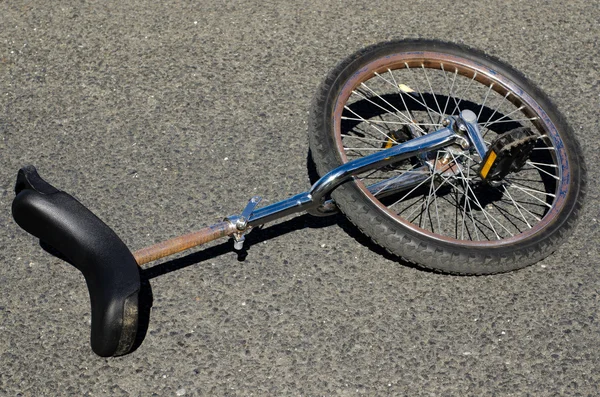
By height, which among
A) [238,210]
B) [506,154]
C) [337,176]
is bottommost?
[238,210]

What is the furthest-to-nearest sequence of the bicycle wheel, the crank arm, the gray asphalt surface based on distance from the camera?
the bicycle wheel
the gray asphalt surface
the crank arm

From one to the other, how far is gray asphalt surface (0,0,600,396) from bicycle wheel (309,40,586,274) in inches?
8.3

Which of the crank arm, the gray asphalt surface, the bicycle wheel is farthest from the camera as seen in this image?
A: the bicycle wheel

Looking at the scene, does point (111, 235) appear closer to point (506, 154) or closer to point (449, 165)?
point (449, 165)

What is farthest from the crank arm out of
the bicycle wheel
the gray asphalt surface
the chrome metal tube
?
the gray asphalt surface

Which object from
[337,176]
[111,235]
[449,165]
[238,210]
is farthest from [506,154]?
[111,235]

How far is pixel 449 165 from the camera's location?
3334mm

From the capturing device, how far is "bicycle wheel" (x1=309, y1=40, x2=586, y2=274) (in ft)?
10.1

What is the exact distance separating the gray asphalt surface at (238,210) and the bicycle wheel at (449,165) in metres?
0.21

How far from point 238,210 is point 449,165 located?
3.22 ft

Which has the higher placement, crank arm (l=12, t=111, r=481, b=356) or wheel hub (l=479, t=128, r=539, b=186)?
wheel hub (l=479, t=128, r=539, b=186)

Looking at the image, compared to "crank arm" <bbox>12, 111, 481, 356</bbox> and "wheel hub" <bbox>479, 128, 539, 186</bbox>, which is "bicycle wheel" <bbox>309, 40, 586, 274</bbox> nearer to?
"wheel hub" <bbox>479, 128, 539, 186</bbox>

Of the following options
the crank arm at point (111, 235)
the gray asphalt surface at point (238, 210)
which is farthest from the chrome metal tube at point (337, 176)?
the gray asphalt surface at point (238, 210)

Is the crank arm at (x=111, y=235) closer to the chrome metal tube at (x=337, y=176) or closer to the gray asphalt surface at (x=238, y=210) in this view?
the chrome metal tube at (x=337, y=176)
